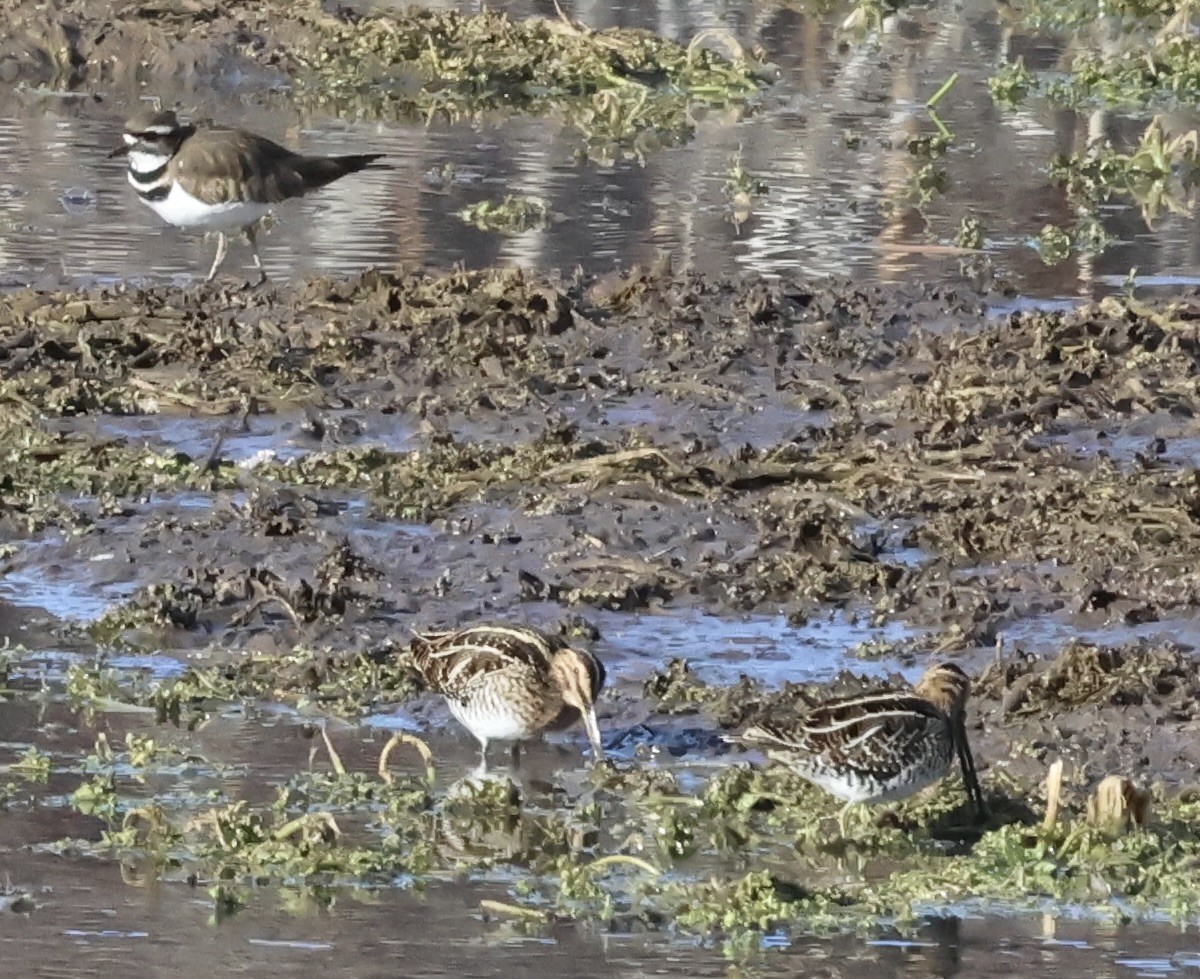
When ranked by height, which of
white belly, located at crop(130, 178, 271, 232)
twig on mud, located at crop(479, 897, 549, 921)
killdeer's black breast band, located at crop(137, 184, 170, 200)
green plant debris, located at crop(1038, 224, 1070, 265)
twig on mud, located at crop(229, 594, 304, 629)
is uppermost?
killdeer's black breast band, located at crop(137, 184, 170, 200)

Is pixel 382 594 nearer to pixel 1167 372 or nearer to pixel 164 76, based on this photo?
pixel 1167 372

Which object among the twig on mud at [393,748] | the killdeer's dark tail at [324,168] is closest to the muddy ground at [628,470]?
the twig on mud at [393,748]

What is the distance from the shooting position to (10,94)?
69.2 ft

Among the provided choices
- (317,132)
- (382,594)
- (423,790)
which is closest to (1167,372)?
(382,594)

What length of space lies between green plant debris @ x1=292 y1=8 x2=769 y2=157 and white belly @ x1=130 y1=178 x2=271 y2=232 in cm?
649

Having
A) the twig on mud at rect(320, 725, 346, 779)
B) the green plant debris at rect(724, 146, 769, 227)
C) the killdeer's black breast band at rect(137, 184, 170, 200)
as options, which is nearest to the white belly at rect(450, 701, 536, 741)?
the twig on mud at rect(320, 725, 346, 779)

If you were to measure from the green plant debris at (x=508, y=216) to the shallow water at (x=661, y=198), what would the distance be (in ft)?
0.39

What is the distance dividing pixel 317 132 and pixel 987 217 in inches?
206

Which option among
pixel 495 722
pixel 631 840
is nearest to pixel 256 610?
pixel 495 722

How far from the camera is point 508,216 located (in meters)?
16.2

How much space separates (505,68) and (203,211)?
810cm

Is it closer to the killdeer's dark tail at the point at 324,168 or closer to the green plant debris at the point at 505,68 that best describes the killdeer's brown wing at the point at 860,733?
the killdeer's dark tail at the point at 324,168

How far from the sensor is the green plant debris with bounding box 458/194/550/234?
16141 millimetres

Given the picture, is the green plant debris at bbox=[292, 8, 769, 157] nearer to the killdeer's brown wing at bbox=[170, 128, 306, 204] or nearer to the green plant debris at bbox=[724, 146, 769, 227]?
the green plant debris at bbox=[724, 146, 769, 227]
